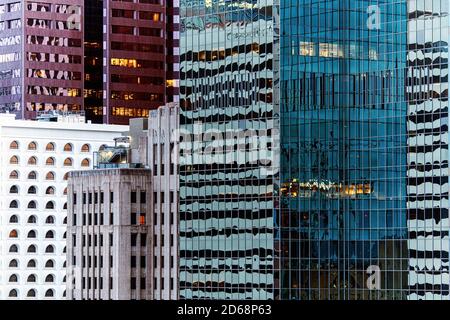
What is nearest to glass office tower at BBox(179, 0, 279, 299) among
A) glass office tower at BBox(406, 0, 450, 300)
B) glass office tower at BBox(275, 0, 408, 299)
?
glass office tower at BBox(275, 0, 408, 299)

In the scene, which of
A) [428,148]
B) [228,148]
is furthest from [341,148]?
[228,148]

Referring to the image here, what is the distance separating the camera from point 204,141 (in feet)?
578

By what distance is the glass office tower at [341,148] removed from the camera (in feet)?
512

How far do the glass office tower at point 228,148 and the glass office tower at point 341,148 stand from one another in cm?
248

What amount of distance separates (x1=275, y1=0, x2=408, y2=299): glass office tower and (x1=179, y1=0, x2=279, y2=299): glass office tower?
2.48 metres

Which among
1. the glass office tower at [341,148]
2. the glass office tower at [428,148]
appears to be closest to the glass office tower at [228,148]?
the glass office tower at [341,148]

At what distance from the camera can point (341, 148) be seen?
163 m

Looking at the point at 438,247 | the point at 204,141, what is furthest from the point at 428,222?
the point at 204,141

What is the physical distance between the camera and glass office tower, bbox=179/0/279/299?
167 m

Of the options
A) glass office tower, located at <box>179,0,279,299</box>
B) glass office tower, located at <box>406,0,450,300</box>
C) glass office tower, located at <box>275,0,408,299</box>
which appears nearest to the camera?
glass office tower, located at <box>406,0,450,300</box>

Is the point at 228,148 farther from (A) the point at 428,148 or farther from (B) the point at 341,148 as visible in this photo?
(A) the point at 428,148

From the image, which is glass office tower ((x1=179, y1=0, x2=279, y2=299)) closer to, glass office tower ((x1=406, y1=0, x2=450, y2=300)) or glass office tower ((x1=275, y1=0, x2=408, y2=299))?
glass office tower ((x1=275, y1=0, x2=408, y2=299))

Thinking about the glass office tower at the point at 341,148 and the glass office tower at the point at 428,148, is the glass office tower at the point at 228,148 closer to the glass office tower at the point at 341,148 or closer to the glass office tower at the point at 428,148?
the glass office tower at the point at 341,148

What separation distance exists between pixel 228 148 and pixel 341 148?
14355mm
